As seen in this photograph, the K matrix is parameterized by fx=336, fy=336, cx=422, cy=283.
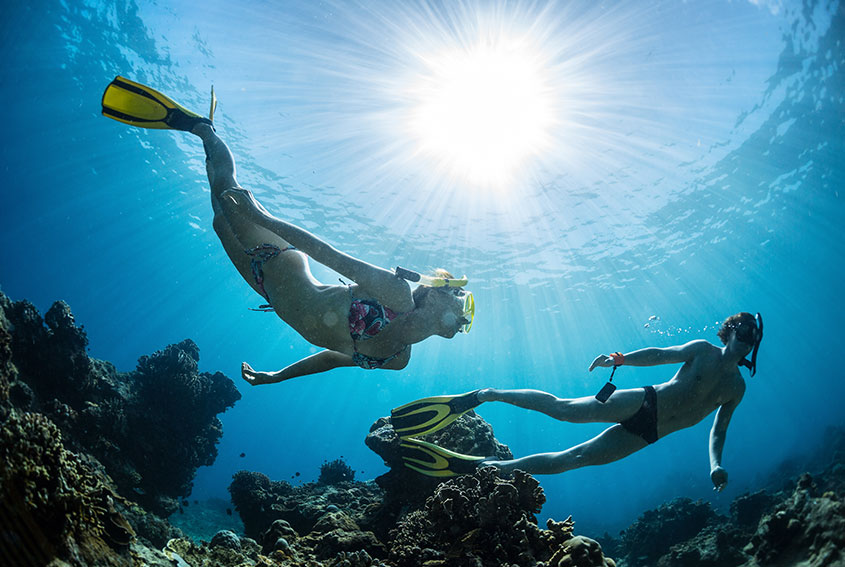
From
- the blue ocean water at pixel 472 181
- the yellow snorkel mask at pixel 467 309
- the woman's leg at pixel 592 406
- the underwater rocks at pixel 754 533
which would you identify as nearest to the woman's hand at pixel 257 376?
the yellow snorkel mask at pixel 467 309

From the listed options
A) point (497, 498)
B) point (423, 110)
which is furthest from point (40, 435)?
point (423, 110)

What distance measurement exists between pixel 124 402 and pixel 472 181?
17.9m

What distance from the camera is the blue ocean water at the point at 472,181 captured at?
13.5 m

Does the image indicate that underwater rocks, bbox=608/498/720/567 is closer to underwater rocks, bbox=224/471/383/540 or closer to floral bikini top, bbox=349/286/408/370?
underwater rocks, bbox=224/471/383/540

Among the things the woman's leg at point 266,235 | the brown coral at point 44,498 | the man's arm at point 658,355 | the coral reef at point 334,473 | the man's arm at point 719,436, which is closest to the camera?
the brown coral at point 44,498

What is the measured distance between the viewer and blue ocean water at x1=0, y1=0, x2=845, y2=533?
13.5m

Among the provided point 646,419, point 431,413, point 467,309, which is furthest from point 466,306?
point 646,419

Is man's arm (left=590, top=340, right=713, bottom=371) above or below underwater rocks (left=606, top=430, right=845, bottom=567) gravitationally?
above

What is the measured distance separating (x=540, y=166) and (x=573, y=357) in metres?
44.8

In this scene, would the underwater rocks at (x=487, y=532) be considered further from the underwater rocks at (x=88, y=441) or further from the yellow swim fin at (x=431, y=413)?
the underwater rocks at (x=88, y=441)

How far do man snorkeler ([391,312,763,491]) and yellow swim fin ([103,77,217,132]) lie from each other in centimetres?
563

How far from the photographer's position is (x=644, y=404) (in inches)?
193

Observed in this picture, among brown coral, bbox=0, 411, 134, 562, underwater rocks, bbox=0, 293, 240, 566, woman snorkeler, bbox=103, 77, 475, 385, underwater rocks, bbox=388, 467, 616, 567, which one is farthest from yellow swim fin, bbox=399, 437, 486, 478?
brown coral, bbox=0, 411, 134, 562

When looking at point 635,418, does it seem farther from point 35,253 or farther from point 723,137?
point 35,253
